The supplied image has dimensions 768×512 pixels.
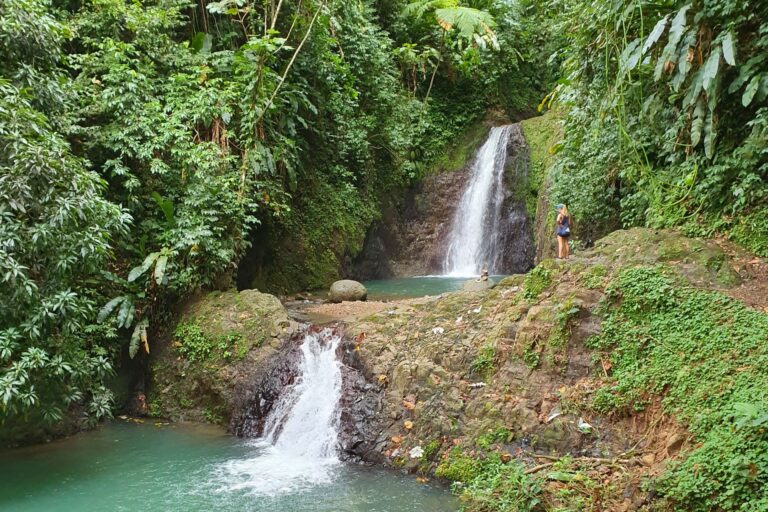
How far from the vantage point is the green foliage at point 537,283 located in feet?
24.5

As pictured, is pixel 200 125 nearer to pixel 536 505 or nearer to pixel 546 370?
pixel 546 370

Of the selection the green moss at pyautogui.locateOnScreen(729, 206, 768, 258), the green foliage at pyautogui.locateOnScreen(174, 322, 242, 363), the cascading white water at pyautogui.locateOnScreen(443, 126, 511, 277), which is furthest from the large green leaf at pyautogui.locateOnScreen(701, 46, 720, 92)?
the cascading white water at pyautogui.locateOnScreen(443, 126, 511, 277)

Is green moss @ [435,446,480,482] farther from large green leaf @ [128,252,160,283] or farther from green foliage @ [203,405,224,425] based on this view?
large green leaf @ [128,252,160,283]

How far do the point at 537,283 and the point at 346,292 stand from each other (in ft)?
18.4

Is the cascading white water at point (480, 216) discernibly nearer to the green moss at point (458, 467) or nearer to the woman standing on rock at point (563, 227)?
the woman standing on rock at point (563, 227)

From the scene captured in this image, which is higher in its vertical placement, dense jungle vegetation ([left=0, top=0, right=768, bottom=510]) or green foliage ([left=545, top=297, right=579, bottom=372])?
dense jungle vegetation ([left=0, top=0, right=768, bottom=510])

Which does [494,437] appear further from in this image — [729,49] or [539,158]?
[539,158]

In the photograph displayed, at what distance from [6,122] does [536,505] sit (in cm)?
695

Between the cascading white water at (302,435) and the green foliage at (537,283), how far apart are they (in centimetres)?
287

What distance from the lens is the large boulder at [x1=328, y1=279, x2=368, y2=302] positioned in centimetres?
1236

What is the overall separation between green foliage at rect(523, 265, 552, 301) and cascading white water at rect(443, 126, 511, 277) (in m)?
9.25

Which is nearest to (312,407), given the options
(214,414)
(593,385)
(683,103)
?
(214,414)

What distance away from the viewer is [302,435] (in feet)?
25.7

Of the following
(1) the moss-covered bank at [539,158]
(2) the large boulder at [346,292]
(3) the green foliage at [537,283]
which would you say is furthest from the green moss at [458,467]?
(1) the moss-covered bank at [539,158]
